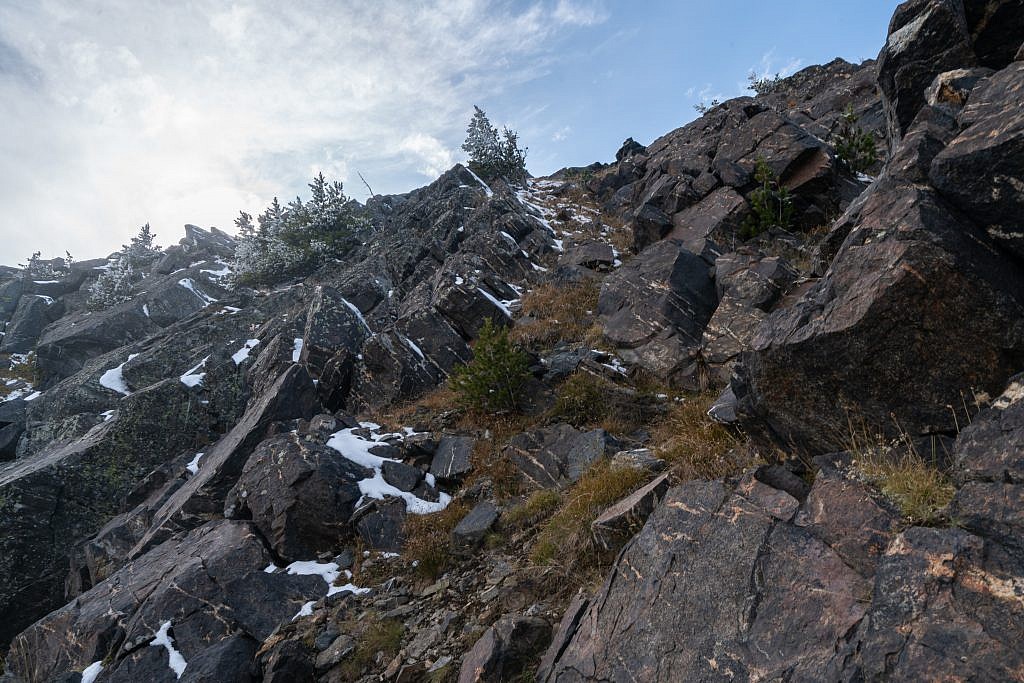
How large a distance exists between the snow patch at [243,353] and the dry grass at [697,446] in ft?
53.6

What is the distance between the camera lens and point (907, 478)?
4188 mm

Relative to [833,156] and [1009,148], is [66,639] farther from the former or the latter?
[833,156]

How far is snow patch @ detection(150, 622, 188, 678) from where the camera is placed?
7.12 m

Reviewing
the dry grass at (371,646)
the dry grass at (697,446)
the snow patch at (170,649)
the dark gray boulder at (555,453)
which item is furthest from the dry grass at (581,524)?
the snow patch at (170,649)

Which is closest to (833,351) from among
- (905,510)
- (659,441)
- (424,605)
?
(905,510)

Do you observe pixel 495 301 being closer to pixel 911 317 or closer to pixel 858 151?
pixel 911 317

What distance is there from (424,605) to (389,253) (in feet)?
75.3

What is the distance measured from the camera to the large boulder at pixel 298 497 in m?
9.01

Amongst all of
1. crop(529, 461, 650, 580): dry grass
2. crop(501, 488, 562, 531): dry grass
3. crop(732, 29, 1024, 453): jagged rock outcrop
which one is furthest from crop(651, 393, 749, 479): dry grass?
crop(501, 488, 562, 531): dry grass

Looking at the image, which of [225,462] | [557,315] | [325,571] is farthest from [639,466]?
[225,462]

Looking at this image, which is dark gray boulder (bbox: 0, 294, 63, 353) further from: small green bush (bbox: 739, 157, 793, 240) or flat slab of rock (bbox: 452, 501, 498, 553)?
small green bush (bbox: 739, 157, 793, 240)

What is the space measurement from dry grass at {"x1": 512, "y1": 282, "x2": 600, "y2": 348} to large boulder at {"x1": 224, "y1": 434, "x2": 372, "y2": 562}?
677 cm

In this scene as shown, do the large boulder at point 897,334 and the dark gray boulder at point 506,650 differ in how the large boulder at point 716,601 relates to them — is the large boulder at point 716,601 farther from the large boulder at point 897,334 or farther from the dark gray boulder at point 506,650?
the large boulder at point 897,334

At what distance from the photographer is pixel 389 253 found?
90.0 feet
